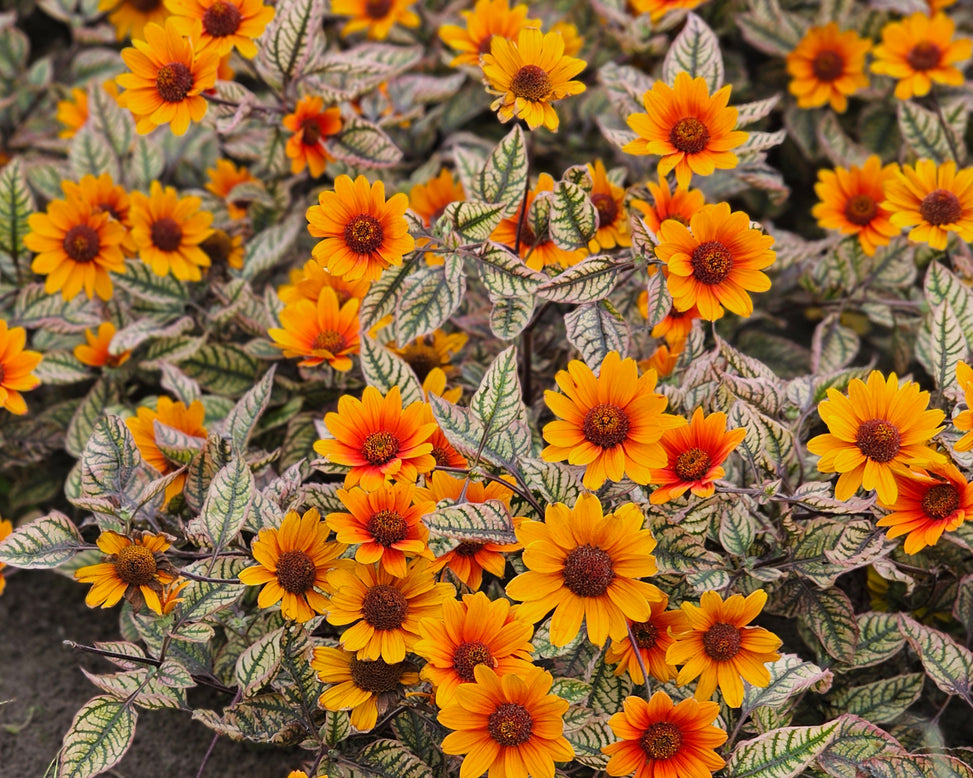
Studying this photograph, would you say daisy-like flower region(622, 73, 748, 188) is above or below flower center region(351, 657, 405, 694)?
above

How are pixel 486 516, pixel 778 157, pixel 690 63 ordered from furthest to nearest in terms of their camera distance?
1. pixel 778 157
2. pixel 690 63
3. pixel 486 516

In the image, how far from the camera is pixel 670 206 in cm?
208

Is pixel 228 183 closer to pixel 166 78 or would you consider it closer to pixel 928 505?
→ pixel 166 78

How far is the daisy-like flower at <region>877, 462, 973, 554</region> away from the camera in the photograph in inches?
64.4

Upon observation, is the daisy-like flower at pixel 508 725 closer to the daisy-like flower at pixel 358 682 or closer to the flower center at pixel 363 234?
the daisy-like flower at pixel 358 682

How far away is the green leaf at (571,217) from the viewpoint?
1.95 m

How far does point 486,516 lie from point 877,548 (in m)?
0.67

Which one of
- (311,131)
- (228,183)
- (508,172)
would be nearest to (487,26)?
(311,131)

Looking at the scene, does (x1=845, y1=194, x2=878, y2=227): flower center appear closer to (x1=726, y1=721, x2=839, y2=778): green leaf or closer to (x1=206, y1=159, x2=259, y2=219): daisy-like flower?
(x1=726, y1=721, x2=839, y2=778): green leaf

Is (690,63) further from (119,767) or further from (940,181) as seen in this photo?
(119,767)

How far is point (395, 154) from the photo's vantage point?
7.84 ft

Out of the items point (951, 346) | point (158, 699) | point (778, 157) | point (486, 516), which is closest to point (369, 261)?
point (486, 516)

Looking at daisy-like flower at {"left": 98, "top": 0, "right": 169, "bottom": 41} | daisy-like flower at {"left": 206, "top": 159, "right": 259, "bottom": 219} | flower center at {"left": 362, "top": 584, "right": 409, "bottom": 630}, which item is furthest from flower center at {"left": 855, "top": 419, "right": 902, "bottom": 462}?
daisy-like flower at {"left": 98, "top": 0, "right": 169, "bottom": 41}

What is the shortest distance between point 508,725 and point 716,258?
0.85 metres
